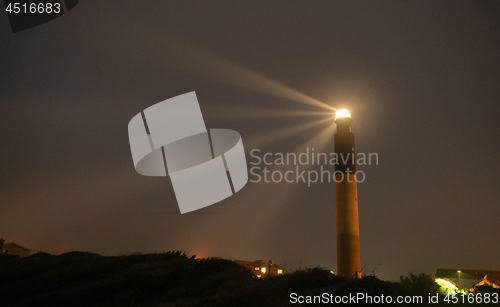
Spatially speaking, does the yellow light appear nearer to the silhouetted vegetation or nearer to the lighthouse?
the lighthouse

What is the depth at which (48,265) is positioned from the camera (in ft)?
73.7

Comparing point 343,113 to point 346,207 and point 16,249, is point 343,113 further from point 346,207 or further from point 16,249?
point 16,249

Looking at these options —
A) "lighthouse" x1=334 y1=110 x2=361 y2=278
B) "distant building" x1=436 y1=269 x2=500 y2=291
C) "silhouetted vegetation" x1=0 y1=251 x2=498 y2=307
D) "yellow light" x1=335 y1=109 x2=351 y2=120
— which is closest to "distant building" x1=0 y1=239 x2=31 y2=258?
"silhouetted vegetation" x1=0 y1=251 x2=498 y2=307

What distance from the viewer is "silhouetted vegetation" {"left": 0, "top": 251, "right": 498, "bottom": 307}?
1217 cm

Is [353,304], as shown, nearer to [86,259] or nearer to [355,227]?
[86,259]

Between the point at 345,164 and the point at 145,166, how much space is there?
25838 millimetres

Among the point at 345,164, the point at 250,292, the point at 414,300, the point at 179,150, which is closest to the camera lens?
the point at 414,300

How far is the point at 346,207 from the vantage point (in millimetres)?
38750

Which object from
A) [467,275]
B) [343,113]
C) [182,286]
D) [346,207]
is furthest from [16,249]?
[467,275]

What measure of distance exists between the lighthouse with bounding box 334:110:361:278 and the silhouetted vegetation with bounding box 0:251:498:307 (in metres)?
22.2

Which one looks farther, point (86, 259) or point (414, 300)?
point (86, 259)

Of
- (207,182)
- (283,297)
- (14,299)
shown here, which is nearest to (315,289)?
(283,297)

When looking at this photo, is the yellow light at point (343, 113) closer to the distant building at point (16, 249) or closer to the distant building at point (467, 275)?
the distant building at point (467, 275)

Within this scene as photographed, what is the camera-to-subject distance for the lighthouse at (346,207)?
3711 centimetres
